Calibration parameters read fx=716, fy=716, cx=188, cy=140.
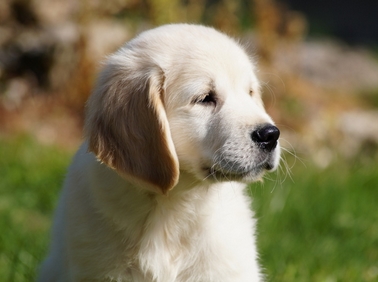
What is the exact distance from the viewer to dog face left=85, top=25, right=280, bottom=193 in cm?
314

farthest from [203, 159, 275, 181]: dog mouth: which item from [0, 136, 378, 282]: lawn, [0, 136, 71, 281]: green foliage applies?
[0, 136, 71, 281]: green foliage

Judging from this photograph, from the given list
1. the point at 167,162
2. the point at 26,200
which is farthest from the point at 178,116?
the point at 26,200

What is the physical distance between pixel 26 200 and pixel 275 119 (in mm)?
3065

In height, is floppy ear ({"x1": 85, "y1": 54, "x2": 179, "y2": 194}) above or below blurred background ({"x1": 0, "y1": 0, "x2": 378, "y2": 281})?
above

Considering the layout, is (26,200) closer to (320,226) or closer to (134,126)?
(320,226)

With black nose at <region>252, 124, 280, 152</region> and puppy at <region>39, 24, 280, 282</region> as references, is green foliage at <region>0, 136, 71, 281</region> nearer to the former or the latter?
puppy at <region>39, 24, 280, 282</region>

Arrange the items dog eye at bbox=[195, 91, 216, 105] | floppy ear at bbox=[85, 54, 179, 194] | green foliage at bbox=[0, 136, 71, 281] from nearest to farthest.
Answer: floppy ear at bbox=[85, 54, 179, 194], dog eye at bbox=[195, 91, 216, 105], green foliage at bbox=[0, 136, 71, 281]

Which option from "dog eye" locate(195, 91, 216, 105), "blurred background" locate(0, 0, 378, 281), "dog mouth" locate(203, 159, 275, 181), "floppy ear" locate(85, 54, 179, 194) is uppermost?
"dog eye" locate(195, 91, 216, 105)

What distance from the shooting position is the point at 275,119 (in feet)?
24.9

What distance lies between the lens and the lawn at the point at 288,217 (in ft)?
14.5

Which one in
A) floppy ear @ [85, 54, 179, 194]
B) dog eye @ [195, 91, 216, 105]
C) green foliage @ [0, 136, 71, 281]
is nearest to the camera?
floppy ear @ [85, 54, 179, 194]

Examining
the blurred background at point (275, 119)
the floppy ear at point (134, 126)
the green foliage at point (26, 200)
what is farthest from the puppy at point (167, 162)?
the green foliage at point (26, 200)

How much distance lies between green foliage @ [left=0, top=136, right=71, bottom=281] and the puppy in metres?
0.92

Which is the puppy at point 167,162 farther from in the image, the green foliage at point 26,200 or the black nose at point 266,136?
the green foliage at point 26,200
